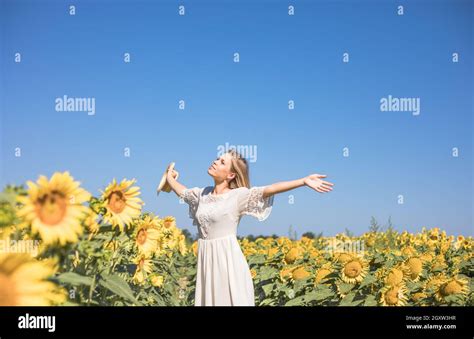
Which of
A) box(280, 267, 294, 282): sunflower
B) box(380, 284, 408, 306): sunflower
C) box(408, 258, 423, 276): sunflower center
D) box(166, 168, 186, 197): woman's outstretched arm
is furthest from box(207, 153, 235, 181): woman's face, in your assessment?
box(408, 258, 423, 276): sunflower center

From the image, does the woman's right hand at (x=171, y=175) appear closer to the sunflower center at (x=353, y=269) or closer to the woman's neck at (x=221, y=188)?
the woman's neck at (x=221, y=188)

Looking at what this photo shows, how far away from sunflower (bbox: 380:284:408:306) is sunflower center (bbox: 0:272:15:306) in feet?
A: 11.2

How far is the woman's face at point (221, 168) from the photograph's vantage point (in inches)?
155

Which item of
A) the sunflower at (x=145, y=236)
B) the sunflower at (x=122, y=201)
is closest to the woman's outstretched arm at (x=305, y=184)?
the sunflower at (x=145, y=236)

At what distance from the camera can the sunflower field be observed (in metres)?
1.26

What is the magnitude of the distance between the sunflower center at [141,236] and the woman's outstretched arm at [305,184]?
35.2 inches

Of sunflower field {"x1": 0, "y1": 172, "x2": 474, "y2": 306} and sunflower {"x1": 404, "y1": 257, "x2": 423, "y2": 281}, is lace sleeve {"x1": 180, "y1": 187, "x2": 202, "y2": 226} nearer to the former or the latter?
sunflower field {"x1": 0, "y1": 172, "x2": 474, "y2": 306}

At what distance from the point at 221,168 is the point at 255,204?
0.39 m

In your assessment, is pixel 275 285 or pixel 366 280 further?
pixel 275 285

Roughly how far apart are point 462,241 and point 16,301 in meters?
7.79

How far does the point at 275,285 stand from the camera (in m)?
5.04

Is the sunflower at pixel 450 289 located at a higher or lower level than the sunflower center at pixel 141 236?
lower
